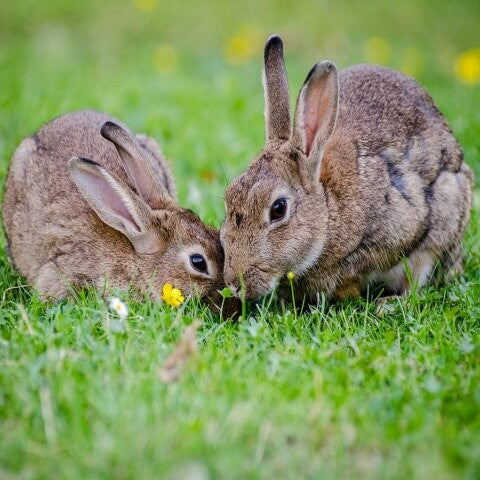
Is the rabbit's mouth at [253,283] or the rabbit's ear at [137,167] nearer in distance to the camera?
the rabbit's mouth at [253,283]

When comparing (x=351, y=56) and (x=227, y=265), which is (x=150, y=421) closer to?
(x=227, y=265)

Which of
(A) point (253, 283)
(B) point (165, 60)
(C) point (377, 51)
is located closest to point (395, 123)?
(A) point (253, 283)

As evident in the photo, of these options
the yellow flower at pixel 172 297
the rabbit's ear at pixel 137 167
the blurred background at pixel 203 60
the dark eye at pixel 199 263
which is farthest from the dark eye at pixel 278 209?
the blurred background at pixel 203 60

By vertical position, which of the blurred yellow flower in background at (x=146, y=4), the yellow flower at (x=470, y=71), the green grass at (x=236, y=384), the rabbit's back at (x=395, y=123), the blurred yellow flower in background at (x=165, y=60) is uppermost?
the blurred yellow flower in background at (x=146, y=4)

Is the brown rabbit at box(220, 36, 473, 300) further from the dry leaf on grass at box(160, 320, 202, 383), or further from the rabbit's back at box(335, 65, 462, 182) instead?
the dry leaf on grass at box(160, 320, 202, 383)

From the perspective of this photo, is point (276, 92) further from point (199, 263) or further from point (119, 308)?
point (119, 308)

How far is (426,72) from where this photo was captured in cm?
1029

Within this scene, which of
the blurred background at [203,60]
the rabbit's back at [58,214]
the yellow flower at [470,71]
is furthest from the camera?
the yellow flower at [470,71]

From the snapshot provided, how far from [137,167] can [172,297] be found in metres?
1.03

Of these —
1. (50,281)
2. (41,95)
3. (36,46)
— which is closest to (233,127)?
(41,95)

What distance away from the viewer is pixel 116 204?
5547 mm

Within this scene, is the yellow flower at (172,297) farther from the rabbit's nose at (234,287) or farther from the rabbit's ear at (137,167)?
the rabbit's ear at (137,167)

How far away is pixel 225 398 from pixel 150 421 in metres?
0.37

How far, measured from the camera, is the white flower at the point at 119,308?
463cm
